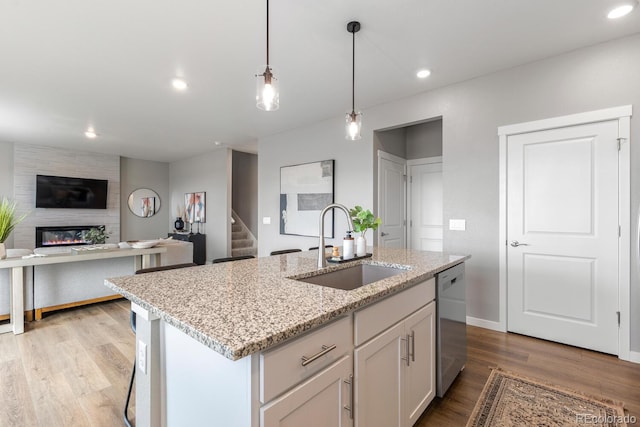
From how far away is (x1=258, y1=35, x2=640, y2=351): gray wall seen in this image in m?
2.47

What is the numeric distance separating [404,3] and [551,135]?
74.7 inches

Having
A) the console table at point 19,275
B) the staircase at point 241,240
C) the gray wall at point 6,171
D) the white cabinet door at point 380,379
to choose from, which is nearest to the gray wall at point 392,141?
the white cabinet door at point 380,379

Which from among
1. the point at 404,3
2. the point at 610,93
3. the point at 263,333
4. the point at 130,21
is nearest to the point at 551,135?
the point at 610,93

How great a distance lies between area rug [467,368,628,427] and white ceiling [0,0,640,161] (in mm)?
2677

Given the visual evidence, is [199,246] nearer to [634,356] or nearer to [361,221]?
[361,221]

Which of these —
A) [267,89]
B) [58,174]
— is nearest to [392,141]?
[267,89]

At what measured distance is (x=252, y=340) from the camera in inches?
30.4

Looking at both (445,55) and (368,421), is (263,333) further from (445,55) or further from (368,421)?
(445,55)

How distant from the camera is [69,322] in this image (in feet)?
11.1

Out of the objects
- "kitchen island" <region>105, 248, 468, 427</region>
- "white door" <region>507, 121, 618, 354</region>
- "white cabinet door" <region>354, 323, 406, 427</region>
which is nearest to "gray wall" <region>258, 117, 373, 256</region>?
"white door" <region>507, 121, 618, 354</region>

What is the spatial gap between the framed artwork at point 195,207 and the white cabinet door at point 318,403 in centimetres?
629

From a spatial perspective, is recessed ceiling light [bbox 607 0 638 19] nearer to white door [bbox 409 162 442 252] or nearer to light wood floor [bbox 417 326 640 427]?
white door [bbox 409 162 442 252]

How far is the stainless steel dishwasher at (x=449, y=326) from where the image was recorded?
72.6 inches

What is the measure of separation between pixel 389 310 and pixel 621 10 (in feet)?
9.07
